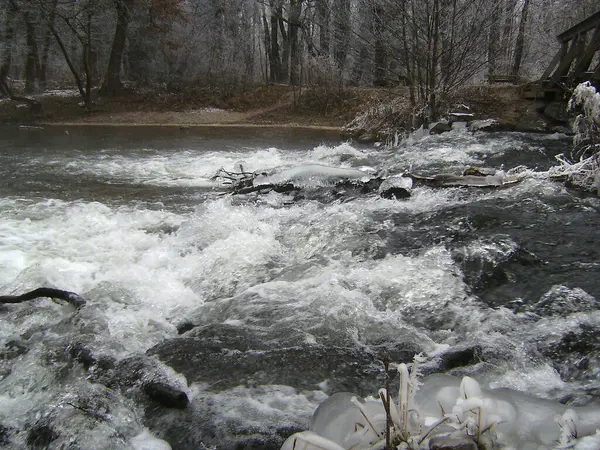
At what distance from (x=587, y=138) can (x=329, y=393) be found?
6.46 metres

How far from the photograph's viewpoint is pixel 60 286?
4.20 m

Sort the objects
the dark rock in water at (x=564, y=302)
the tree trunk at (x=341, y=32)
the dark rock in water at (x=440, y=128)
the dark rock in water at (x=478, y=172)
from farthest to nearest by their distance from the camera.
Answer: the tree trunk at (x=341, y=32), the dark rock in water at (x=440, y=128), the dark rock in water at (x=478, y=172), the dark rock in water at (x=564, y=302)

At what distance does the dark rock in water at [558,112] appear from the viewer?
11273 mm

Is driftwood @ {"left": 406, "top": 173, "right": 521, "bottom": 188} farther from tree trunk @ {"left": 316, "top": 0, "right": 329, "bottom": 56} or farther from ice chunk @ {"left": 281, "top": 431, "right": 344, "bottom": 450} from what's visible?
tree trunk @ {"left": 316, "top": 0, "right": 329, "bottom": 56}

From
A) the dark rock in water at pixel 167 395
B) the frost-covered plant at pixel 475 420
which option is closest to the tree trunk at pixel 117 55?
the dark rock in water at pixel 167 395

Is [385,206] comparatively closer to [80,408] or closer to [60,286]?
[60,286]

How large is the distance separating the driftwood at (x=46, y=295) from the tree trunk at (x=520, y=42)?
20.1 meters

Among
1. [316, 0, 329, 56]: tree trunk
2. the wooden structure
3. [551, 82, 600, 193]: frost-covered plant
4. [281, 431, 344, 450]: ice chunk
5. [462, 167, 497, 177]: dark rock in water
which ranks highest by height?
[316, 0, 329, 56]: tree trunk

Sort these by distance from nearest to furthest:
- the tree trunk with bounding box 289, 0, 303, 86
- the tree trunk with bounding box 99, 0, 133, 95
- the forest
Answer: the forest → the tree trunk with bounding box 99, 0, 133, 95 → the tree trunk with bounding box 289, 0, 303, 86

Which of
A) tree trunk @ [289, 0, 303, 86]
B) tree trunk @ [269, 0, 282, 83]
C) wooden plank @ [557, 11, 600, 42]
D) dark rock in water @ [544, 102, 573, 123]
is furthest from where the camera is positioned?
tree trunk @ [269, 0, 282, 83]

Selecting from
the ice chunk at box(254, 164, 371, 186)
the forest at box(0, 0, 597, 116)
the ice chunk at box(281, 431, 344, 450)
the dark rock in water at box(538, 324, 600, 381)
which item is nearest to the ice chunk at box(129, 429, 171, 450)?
the ice chunk at box(281, 431, 344, 450)

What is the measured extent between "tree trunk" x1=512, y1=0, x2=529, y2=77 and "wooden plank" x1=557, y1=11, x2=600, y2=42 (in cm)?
807

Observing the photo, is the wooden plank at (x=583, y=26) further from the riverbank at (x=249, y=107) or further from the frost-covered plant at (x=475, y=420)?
the frost-covered plant at (x=475, y=420)

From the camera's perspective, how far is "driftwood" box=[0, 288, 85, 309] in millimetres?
3684
